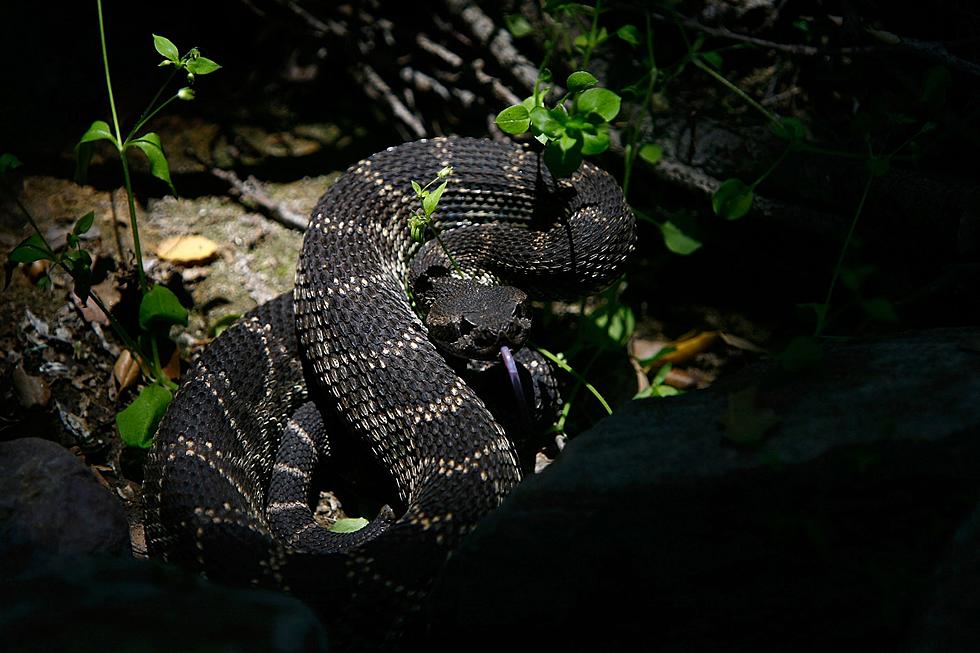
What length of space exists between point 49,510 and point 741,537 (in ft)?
9.98

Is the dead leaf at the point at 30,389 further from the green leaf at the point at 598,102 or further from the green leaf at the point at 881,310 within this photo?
the green leaf at the point at 881,310

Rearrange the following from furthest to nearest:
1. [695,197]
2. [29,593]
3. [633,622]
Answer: [695,197] < [633,622] < [29,593]

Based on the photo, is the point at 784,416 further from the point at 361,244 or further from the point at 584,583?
the point at 361,244

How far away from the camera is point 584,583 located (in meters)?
2.93

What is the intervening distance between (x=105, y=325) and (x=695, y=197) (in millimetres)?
4218

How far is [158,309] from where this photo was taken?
472 centimetres

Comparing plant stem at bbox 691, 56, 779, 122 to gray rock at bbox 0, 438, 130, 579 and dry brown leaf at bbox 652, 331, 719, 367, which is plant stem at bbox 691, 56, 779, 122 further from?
gray rock at bbox 0, 438, 130, 579

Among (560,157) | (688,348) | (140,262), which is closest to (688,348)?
(688,348)

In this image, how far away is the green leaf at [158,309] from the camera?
470cm

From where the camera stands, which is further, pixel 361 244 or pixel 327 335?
pixel 361 244

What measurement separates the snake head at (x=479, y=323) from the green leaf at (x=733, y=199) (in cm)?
133

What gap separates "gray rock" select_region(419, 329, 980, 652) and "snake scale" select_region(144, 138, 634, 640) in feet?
2.59

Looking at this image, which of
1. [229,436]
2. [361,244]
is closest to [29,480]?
[229,436]

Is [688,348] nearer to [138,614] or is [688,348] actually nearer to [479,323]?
[479,323]
